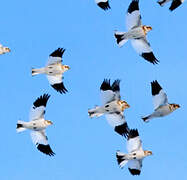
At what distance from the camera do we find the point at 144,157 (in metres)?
45.9

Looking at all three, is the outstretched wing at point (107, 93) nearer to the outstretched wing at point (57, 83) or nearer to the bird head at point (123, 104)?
the bird head at point (123, 104)

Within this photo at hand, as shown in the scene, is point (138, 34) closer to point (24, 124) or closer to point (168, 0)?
point (168, 0)

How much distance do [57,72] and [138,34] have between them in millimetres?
4610

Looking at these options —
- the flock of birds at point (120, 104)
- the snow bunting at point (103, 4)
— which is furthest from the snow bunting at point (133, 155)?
the snow bunting at point (103, 4)

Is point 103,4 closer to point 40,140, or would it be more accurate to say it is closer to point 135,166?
point 40,140

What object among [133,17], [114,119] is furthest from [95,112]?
[133,17]

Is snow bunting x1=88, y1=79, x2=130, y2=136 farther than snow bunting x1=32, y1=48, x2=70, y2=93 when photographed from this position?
No

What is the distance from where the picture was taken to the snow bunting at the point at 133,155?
45531 millimetres

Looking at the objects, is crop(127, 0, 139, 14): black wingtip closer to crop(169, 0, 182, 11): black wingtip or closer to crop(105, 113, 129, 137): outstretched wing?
crop(169, 0, 182, 11): black wingtip

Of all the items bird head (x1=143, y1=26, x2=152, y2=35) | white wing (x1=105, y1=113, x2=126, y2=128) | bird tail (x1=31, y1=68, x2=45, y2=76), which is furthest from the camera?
→ bird tail (x1=31, y1=68, x2=45, y2=76)

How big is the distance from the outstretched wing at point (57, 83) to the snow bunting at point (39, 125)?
1.29 metres

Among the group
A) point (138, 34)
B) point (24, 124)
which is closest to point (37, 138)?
point (24, 124)

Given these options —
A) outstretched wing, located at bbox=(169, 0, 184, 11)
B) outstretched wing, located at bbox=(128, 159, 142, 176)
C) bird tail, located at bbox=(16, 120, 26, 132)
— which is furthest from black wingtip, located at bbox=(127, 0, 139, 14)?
bird tail, located at bbox=(16, 120, 26, 132)

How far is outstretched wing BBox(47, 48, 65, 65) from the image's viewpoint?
46719 mm
